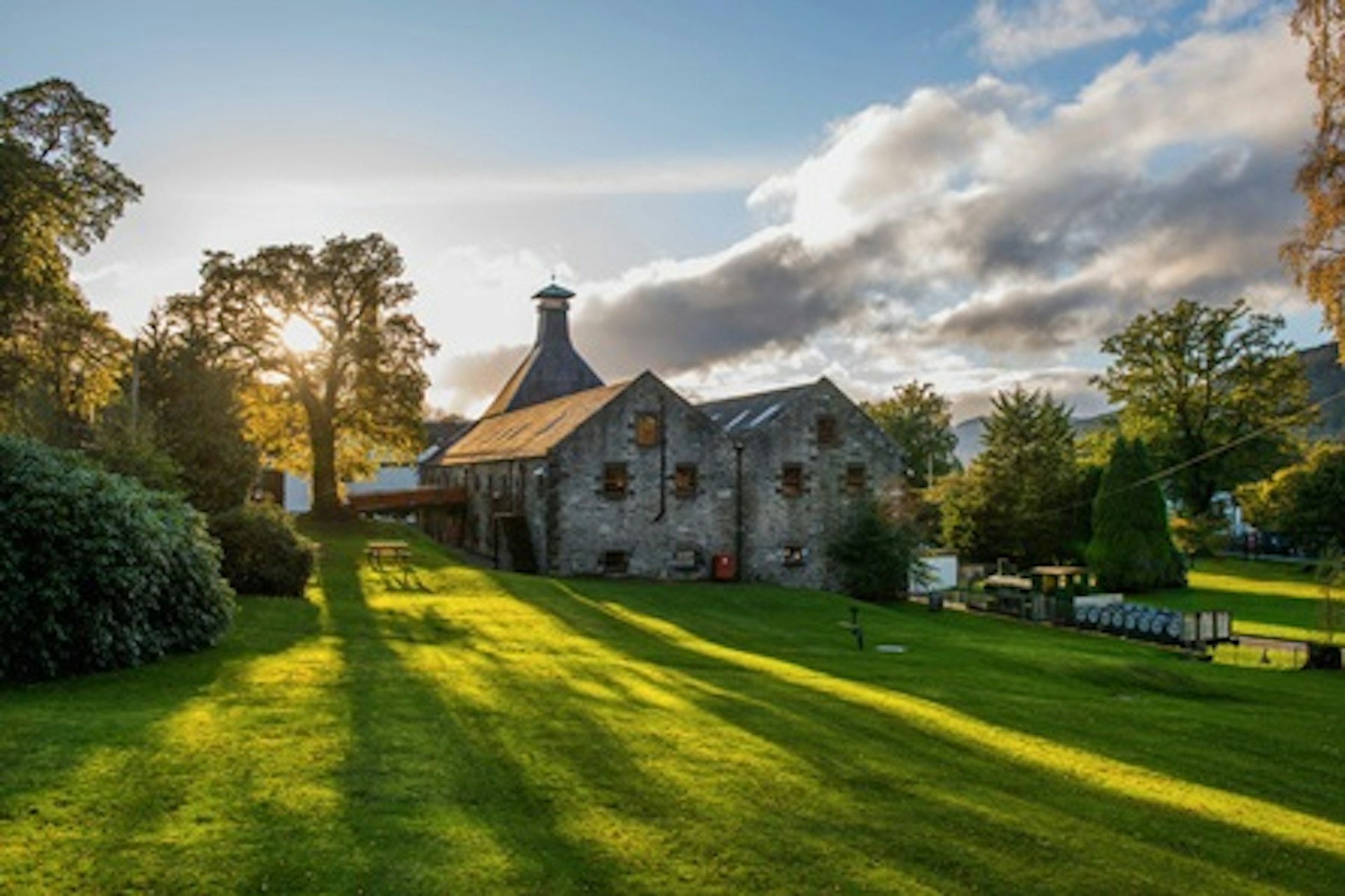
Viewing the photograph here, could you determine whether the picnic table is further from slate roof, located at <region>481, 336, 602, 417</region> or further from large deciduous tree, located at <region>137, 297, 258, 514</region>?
slate roof, located at <region>481, 336, 602, 417</region>

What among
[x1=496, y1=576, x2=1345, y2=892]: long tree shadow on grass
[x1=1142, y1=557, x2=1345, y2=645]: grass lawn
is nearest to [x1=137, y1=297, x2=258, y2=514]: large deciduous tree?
[x1=496, y1=576, x2=1345, y2=892]: long tree shadow on grass

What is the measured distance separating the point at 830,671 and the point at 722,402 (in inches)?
1333

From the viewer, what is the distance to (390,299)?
4912cm

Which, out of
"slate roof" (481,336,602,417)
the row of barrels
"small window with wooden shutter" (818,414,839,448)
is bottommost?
the row of barrels

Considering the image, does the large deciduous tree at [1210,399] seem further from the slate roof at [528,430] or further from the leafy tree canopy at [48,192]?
the leafy tree canopy at [48,192]

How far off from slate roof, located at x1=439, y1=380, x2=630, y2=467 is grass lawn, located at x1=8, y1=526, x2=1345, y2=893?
22539 millimetres

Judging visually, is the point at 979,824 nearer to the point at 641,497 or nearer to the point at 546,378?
the point at 641,497

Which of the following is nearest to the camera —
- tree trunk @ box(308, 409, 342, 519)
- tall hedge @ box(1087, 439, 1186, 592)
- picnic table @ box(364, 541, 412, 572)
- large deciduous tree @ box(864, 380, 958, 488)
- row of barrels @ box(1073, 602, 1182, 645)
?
row of barrels @ box(1073, 602, 1182, 645)

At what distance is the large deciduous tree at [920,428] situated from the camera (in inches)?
3501

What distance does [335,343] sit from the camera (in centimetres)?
4875

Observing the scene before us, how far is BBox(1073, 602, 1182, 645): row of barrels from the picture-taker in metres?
32.8

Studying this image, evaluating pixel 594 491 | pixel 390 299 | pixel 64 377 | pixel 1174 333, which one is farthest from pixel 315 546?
pixel 1174 333

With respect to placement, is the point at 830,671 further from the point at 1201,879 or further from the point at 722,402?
the point at 722,402

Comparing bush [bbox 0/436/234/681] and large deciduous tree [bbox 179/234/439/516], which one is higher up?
large deciduous tree [bbox 179/234/439/516]
